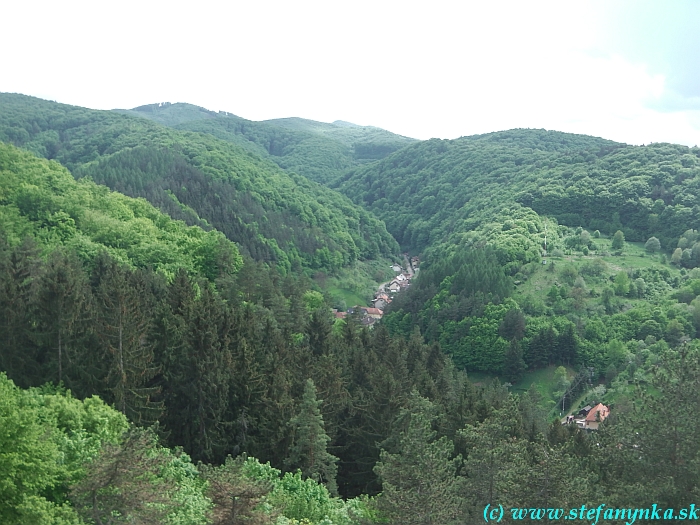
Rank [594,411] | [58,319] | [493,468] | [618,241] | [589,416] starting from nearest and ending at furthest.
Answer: [493,468] < [58,319] < [589,416] < [594,411] < [618,241]

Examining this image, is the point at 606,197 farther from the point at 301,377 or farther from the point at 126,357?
the point at 126,357

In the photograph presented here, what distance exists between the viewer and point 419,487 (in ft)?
62.5

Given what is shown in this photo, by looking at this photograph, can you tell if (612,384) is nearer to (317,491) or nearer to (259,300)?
(259,300)

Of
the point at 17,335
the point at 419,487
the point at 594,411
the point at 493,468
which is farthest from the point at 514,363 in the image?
the point at 17,335

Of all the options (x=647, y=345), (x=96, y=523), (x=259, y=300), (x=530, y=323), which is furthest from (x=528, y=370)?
(x=96, y=523)

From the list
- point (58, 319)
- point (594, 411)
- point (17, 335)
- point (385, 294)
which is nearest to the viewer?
point (58, 319)

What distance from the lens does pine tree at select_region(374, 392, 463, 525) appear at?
17984 mm

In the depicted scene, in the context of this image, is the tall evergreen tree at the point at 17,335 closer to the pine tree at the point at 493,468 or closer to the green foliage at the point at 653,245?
the pine tree at the point at 493,468

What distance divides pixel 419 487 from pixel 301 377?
1718cm

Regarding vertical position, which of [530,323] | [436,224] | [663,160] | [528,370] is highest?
[663,160]

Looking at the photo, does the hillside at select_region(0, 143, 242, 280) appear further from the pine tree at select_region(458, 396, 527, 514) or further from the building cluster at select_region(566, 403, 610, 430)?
the building cluster at select_region(566, 403, 610, 430)

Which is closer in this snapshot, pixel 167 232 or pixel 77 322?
pixel 77 322

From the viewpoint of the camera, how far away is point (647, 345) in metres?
94.1

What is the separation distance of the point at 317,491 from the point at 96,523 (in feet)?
30.2
